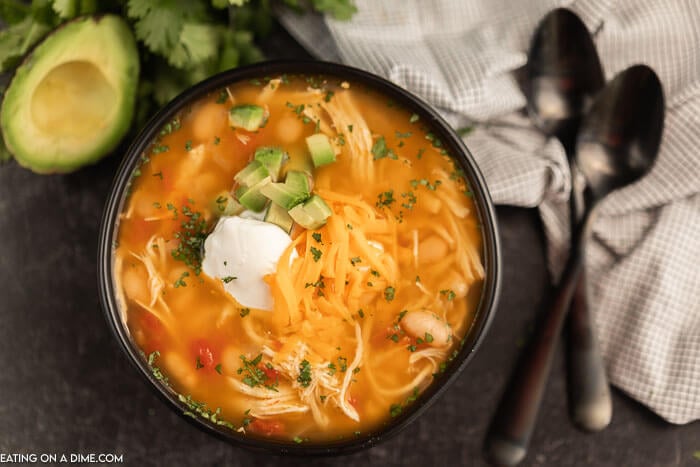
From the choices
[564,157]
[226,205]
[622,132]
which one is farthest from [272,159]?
[622,132]

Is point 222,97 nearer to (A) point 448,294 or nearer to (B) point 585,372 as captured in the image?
(A) point 448,294

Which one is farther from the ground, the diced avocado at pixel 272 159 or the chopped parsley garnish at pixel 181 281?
the diced avocado at pixel 272 159

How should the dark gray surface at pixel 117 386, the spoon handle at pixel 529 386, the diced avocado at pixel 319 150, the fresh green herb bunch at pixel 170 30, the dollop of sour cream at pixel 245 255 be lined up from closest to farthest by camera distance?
the dollop of sour cream at pixel 245 255, the diced avocado at pixel 319 150, the fresh green herb bunch at pixel 170 30, the spoon handle at pixel 529 386, the dark gray surface at pixel 117 386

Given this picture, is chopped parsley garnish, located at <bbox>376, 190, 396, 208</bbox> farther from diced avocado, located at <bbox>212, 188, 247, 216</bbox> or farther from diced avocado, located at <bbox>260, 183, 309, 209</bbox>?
diced avocado, located at <bbox>212, 188, 247, 216</bbox>

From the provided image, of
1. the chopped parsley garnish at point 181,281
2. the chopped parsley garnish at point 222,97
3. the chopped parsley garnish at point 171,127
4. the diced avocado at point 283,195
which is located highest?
the chopped parsley garnish at point 222,97

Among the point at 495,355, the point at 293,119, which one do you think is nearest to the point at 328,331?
the point at 293,119

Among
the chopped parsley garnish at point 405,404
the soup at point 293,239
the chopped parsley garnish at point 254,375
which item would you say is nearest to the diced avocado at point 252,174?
the soup at point 293,239

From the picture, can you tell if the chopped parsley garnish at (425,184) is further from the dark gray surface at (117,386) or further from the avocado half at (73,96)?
the avocado half at (73,96)

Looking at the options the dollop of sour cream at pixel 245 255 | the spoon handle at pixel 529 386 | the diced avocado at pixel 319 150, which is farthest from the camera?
the spoon handle at pixel 529 386
